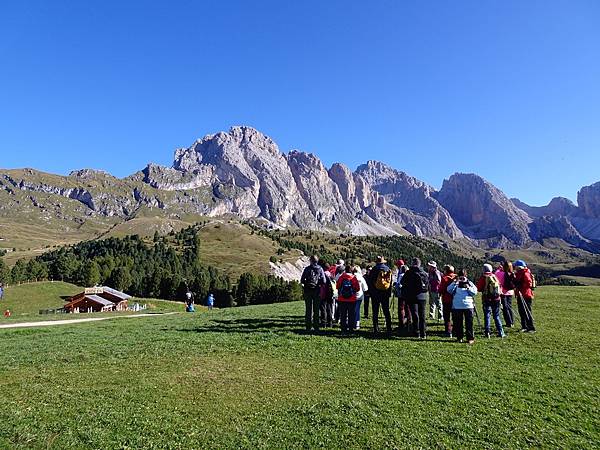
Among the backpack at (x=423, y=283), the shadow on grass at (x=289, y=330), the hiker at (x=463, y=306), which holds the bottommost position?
the shadow on grass at (x=289, y=330)

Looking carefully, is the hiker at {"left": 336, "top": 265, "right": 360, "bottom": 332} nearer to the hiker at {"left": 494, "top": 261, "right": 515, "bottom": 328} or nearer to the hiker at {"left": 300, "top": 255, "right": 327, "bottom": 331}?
the hiker at {"left": 300, "top": 255, "right": 327, "bottom": 331}

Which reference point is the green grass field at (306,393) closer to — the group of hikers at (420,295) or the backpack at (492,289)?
the group of hikers at (420,295)

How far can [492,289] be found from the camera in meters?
18.6

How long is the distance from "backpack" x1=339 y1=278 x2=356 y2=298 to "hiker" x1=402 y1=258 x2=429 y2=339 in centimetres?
248

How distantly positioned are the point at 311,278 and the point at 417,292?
489 centimetres

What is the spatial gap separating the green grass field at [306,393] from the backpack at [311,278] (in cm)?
243

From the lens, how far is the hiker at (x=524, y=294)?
1867 cm

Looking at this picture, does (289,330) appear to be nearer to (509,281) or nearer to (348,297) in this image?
(348,297)

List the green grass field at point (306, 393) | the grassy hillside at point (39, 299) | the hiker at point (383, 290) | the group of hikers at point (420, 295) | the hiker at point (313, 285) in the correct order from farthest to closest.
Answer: the grassy hillside at point (39, 299) → the hiker at point (313, 285) → the hiker at point (383, 290) → the group of hikers at point (420, 295) → the green grass field at point (306, 393)

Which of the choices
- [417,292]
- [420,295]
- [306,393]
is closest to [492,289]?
[420,295]

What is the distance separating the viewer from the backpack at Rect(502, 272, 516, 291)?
19922mm

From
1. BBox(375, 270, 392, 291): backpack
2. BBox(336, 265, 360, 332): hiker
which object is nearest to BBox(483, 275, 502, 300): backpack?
BBox(375, 270, 392, 291): backpack

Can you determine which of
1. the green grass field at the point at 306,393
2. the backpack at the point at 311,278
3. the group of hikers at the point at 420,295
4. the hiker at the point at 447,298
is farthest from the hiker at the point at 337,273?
the hiker at the point at 447,298

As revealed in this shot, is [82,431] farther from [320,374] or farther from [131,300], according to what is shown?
[131,300]
